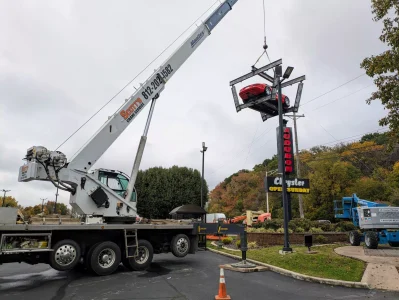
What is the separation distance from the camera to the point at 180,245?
1184 cm

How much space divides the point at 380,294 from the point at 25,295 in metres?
8.35

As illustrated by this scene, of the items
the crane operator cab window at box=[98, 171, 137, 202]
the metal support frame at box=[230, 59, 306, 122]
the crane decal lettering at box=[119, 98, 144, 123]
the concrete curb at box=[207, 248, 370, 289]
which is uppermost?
the metal support frame at box=[230, 59, 306, 122]

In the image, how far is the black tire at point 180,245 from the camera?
11695 millimetres

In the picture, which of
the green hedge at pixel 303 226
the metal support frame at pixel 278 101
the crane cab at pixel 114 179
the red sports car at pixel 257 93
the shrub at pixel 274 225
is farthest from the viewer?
the shrub at pixel 274 225

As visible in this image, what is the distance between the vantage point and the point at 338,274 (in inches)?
373

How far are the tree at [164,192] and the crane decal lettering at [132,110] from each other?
85.7 ft

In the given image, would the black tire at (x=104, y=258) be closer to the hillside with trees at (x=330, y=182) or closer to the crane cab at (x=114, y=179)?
the crane cab at (x=114, y=179)

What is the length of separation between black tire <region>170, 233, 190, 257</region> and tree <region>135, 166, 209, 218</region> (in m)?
25.5

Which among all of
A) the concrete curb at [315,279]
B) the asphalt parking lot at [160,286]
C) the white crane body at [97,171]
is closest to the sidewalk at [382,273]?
the concrete curb at [315,279]

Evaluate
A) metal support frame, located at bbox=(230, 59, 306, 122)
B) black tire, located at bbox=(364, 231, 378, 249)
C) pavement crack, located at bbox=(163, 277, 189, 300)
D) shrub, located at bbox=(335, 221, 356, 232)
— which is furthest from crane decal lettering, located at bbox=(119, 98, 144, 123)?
shrub, located at bbox=(335, 221, 356, 232)

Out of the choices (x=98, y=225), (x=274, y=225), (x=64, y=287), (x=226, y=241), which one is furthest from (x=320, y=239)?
(x=64, y=287)

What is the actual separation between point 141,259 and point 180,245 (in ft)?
5.34

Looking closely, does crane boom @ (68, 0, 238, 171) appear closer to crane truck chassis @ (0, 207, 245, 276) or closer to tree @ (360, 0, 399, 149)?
crane truck chassis @ (0, 207, 245, 276)

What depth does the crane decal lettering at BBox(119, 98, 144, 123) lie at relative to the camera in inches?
459
